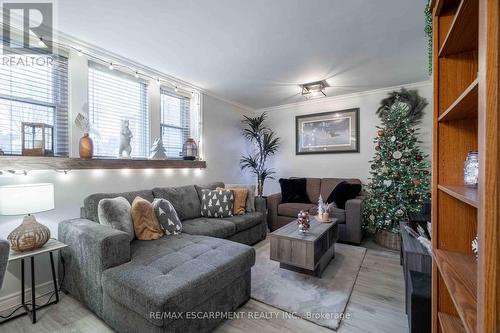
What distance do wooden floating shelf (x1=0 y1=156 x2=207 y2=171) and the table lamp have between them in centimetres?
33

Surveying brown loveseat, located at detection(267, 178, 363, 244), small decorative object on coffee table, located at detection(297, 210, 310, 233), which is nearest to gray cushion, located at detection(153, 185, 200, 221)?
brown loveseat, located at detection(267, 178, 363, 244)

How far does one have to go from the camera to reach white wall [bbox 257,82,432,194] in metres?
3.54

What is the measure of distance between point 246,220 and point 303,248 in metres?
1.00

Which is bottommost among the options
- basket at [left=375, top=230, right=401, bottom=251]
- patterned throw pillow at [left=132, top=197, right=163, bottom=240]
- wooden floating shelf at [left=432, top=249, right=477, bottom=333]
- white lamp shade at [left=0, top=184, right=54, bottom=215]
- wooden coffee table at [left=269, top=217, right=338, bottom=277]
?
basket at [left=375, top=230, right=401, bottom=251]

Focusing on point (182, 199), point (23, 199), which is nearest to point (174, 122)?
point (182, 199)

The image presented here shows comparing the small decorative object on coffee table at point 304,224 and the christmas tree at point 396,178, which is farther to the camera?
the christmas tree at point 396,178

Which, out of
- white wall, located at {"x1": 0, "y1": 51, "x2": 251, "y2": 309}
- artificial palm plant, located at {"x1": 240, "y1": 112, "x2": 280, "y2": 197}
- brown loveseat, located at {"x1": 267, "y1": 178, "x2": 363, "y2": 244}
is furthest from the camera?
artificial palm plant, located at {"x1": 240, "y1": 112, "x2": 280, "y2": 197}

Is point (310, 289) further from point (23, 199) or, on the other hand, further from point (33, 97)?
point (33, 97)

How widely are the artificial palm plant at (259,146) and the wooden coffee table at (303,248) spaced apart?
2082mm

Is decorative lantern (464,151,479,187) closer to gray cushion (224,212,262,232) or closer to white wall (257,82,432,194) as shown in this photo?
gray cushion (224,212,262,232)

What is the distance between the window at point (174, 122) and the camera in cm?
333

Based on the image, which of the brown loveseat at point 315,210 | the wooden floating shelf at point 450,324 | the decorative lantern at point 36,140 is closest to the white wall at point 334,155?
the brown loveseat at point 315,210

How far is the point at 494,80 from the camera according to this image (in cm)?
49

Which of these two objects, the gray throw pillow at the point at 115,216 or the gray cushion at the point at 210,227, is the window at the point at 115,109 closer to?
the gray throw pillow at the point at 115,216
